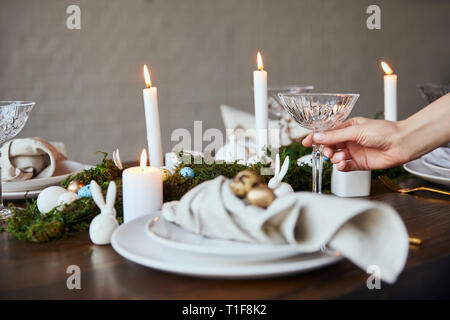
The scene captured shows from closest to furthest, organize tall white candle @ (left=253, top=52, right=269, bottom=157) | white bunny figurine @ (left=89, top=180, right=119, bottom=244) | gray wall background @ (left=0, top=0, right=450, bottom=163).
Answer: white bunny figurine @ (left=89, top=180, right=119, bottom=244)
tall white candle @ (left=253, top=52, right=269, bottom=157)
gray wall background @ (left=0, top=0, right=450, bottom=163)

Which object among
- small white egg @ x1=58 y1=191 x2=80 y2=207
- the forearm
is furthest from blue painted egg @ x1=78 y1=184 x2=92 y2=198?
the forearm

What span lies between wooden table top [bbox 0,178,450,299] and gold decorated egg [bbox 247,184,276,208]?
3.9 inches

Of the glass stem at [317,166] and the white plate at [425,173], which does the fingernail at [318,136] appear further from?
the white plate at [425,173]

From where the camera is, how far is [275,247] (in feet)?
2.00

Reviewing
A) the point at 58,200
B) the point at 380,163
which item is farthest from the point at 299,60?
the point at 58,200

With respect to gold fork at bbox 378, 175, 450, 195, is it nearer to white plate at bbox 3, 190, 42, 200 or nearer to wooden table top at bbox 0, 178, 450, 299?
wooden table top at bbox 0, 178, 450, 299

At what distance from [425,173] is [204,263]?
2.61 ft

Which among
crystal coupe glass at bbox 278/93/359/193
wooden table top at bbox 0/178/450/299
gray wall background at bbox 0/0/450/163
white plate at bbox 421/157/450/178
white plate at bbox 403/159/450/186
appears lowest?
wooden table top at bbox 0/178/450/299

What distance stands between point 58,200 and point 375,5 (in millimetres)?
4365

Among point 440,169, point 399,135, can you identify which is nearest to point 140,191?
point 399,135

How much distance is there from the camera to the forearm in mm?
1068

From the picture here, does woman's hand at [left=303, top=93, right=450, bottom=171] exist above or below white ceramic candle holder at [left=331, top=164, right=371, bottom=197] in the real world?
above

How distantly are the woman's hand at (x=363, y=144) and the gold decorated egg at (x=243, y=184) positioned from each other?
0.40 meters

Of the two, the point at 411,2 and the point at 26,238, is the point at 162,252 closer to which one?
the point at 26,238
